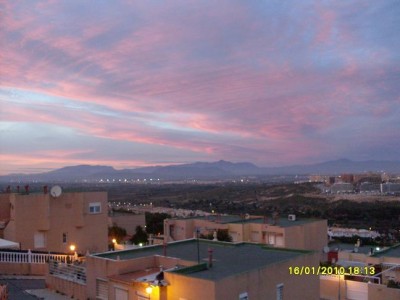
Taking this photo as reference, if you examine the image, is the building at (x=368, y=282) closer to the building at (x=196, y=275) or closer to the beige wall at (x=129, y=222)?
the building at (x=196, y=275)

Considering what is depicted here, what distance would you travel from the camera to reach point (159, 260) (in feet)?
46.7

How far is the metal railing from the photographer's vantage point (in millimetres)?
14836

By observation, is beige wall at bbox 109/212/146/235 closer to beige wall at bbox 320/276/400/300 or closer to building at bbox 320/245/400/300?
building at bbox 320/245/400/300

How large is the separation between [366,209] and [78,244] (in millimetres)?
67796

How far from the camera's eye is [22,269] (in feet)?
60.3

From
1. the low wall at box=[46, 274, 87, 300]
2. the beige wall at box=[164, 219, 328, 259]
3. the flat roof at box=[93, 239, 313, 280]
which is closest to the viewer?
the flat roof at box=[93, 239, 313, 280]

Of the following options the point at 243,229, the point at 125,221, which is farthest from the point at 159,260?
the point at 125,221

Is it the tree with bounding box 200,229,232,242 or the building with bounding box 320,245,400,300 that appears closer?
the building with bounding box 320,245,400,300

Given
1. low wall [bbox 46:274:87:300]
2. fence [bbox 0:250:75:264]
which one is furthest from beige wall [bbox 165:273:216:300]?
fence [bbox 0:250:75:264]

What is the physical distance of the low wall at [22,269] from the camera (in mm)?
18172

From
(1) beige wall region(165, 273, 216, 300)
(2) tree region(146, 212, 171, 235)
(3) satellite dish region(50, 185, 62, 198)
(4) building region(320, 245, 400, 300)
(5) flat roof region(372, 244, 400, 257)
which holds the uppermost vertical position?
(3) satellite dish region(50, 185, 62, 198)

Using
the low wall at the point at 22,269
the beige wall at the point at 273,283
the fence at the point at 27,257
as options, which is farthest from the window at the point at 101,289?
the low wall at the point at 22,269

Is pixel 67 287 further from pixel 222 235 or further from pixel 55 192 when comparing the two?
pixel 222 235

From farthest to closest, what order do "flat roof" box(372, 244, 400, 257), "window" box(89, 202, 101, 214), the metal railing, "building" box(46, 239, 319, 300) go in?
"window" box(89, 202, 101, 214) < "flat roof" box(372, 244, 400, 257) < the metal railing < "building" box(46, 239, 319, 300)
